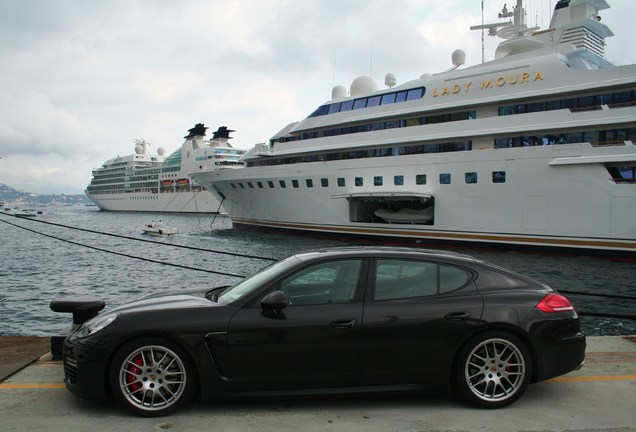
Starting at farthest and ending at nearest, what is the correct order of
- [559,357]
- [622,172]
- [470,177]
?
[470,177] → [622,172] → [559,357]

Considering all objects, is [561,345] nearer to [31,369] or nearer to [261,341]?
[261,341]

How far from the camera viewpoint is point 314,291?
3764 millimetres

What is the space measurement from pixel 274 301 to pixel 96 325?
137 cm

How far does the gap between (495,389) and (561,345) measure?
0.62 metres

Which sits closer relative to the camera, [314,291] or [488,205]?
[314,291]

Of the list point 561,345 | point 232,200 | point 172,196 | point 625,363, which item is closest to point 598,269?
point 625,363

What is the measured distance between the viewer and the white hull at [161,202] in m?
76.3

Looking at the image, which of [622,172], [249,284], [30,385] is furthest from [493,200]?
[30,385]

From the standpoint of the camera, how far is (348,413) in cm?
355

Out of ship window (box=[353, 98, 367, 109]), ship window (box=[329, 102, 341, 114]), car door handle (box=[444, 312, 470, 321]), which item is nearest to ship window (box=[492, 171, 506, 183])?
ship window (box=[353, 98, 367, 109])

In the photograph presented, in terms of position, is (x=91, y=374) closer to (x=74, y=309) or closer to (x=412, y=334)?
(x=74, y=309)

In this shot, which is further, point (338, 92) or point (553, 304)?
point (338, 92)

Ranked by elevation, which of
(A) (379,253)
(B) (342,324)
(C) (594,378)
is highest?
(A) (379,253)

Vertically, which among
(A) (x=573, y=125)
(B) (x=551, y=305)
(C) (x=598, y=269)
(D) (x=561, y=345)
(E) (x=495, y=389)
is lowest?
(C) (x=598, y=269)
